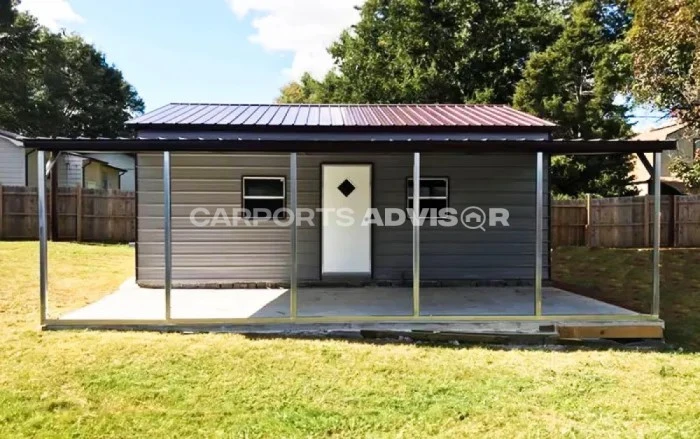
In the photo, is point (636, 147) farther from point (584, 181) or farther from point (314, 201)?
point (584, 181)

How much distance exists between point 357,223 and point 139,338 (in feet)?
13.4

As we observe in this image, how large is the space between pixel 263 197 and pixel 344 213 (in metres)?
1.34

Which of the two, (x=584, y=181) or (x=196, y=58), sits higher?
(x=196, y=58)

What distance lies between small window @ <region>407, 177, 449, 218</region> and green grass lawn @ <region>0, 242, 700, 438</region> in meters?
3.59

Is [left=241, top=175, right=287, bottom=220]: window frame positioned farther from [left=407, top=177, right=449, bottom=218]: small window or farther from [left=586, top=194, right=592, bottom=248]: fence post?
[left=586, top=194, right=592, bottom=248]: fence post

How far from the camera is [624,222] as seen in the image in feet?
47.7

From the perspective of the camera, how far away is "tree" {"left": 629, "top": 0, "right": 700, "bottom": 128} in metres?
9.16

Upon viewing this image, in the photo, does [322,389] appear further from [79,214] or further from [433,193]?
[79,214]

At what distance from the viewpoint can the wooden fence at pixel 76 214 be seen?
602 inches

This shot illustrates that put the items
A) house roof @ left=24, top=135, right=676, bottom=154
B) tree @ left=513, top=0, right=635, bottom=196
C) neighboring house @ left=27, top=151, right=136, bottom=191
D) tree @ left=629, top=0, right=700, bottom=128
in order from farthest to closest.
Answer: neighboring house @ left=27, top=151, right=136, bottom=191, tree @ left=513, top=0, right=635, bottom=196, tree @ left=629, top=0, right=700, bottom=128, house roof @ left=24, top=135, right=676, bottom=154

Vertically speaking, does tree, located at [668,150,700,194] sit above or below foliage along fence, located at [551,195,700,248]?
above

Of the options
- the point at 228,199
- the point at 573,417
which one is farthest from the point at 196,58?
the point at 573,417

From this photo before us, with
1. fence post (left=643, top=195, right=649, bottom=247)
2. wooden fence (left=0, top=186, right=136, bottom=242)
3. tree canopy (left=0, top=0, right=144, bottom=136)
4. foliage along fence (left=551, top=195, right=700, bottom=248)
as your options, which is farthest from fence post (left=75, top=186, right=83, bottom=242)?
fence post (left=643, top=195, right=649, bottom=247)

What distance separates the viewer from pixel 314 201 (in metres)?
8.73
